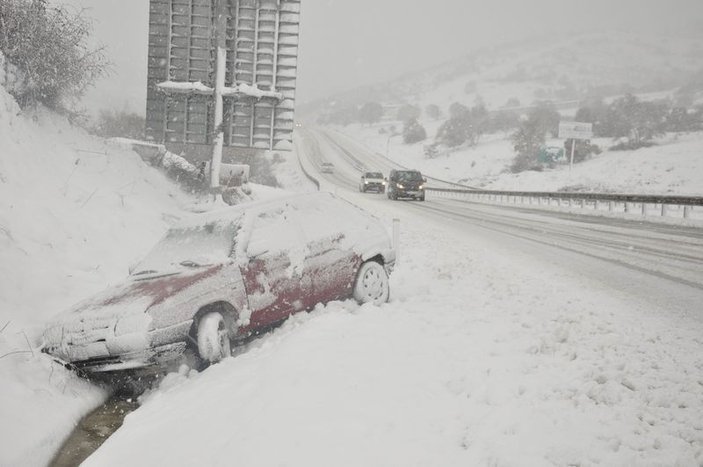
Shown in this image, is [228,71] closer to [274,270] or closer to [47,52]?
[47,52]

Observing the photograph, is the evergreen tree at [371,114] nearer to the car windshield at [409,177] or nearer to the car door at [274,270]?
the car windshield at [409,177]

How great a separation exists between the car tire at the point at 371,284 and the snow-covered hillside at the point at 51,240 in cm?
341

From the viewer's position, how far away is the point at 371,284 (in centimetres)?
722

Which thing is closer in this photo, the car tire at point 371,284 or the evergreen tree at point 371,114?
the car tire at point 371,284

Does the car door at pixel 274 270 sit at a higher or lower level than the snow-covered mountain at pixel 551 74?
lower

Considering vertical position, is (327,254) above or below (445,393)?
above

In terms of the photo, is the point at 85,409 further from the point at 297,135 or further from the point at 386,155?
the point at 297,135

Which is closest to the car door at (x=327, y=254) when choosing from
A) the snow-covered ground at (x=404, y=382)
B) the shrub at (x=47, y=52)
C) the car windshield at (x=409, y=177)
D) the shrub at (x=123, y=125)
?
the snow-covered ground at (x=404, y=382)

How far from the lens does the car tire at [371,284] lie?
277 inches

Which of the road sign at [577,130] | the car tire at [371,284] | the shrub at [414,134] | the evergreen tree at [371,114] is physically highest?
the evergreen tree at [371,114]

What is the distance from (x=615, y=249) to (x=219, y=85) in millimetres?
13650

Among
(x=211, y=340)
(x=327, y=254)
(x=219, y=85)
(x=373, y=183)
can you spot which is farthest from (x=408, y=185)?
(x=211, y=340)

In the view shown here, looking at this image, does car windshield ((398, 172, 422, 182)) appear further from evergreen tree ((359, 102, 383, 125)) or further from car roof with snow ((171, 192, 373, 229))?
evergreen tree ((359, 102, 383, 125))

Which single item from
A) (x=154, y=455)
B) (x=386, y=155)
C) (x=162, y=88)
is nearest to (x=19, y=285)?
(x=154, y=455)
